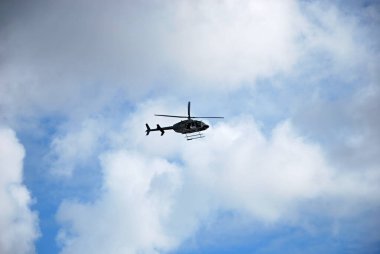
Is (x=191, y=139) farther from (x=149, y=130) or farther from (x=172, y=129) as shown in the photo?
(x=149, y=130)

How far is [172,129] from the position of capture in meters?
90.6

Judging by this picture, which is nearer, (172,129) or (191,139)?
(191,139)

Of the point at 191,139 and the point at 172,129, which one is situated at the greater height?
the point at 172,129

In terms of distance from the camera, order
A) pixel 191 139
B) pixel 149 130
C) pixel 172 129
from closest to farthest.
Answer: pixel 191 139 → pixel 172 129 → pixel 149 130

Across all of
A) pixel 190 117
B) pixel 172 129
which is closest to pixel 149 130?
pixel 172 129

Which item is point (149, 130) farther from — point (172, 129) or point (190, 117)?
point (190, 117)

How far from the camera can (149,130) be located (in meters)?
96.9

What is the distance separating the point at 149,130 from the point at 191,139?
20.8m

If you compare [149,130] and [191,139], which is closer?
[191,139]

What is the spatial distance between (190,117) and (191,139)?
6445mm

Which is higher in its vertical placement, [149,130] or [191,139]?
[149,130]

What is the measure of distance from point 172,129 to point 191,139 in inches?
492

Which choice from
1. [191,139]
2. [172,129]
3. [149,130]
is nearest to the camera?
[191,139]

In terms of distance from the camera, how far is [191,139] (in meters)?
79.1
